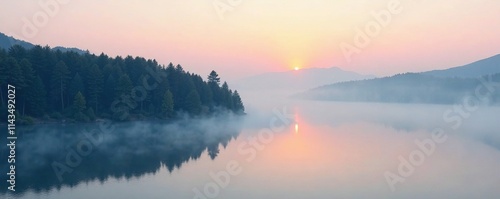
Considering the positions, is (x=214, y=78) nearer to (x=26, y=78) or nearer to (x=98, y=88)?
(x=98, y=88)

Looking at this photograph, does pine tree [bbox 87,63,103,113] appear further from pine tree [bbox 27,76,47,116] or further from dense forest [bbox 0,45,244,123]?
pine tree [bbox 27,76,47,116]

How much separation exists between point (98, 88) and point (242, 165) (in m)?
40.0

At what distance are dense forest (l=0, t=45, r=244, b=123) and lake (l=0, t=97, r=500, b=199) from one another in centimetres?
541

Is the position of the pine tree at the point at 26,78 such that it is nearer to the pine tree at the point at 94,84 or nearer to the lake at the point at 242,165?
the lake at the point at 242,165

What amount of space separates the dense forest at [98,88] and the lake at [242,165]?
5.41 meters

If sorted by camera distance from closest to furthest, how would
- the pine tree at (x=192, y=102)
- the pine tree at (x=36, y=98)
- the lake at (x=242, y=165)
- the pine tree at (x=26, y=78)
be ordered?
1. the lake at (x=242, y=165)
2. the pine tree at (x=26, y=78)
3. the pine tree at (x=36, y=98)
4. the pine tree at (x=192, y=102)

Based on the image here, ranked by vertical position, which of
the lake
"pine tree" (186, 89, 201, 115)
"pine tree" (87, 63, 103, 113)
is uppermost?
"pine tree" (87, 63, 103, 113)

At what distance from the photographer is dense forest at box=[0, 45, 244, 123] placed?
54.2 meters

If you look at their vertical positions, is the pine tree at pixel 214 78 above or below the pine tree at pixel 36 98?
above

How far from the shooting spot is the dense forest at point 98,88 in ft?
178

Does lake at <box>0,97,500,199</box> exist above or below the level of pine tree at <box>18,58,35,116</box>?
below

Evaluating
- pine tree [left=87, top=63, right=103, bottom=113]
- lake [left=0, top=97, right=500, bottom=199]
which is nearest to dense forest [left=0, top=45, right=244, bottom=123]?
pine tree [left=87, top=63, right=103, bottom=113]

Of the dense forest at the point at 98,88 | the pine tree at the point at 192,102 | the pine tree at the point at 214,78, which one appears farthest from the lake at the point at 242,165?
the pine tree at the point at 214,78

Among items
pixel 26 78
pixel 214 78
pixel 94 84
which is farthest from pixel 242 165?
pixel 214 78
